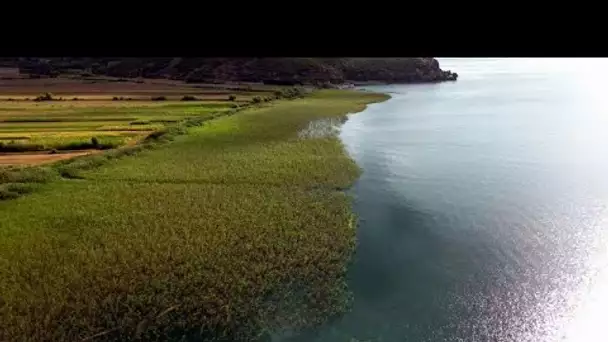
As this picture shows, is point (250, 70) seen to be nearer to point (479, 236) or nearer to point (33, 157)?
point (33, 157)

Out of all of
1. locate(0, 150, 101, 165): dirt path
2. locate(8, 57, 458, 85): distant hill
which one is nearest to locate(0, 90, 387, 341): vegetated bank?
locate(0, 150, 101, 165): dirt path

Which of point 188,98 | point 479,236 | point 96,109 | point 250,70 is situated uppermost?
point 250,70

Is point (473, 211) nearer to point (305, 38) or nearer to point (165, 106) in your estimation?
point (305, 38)

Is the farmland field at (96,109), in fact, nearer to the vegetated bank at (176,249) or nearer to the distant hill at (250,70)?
the vegetated bank at (176,249)

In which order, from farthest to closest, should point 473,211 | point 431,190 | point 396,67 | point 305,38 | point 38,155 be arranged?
point 396,67 < point 38,155 < point 431,190 < point 473,211 < point 305,38

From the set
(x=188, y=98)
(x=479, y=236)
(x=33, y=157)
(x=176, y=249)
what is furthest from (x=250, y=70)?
(x=176, y=249)

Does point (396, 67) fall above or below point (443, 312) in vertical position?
above

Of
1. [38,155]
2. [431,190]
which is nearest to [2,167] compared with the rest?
[38,155]
